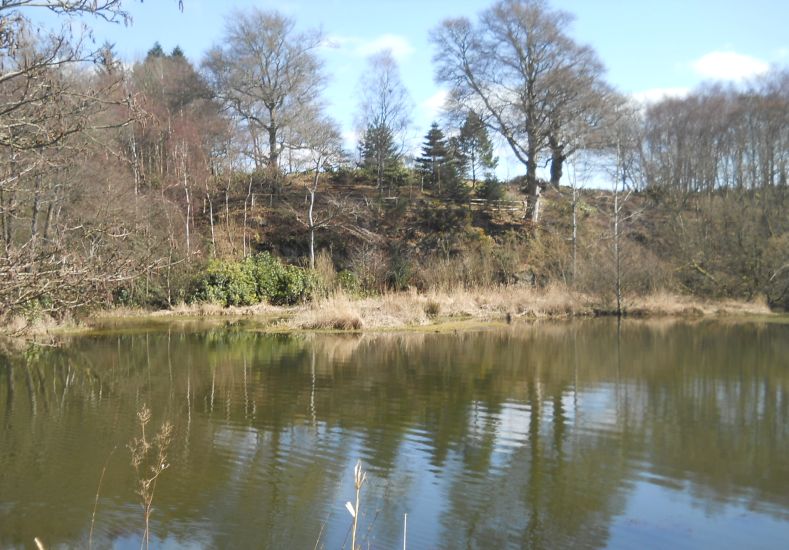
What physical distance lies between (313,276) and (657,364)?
15107mm

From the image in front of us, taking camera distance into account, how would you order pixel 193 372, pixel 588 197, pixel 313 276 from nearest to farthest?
pixel 193 372, pixel 313 276, pixel 588 197

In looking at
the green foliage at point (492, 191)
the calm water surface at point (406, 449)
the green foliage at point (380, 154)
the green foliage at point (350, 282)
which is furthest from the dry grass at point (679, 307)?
the green foliage at point (380, 154)

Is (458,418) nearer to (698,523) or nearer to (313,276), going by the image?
(698,523)

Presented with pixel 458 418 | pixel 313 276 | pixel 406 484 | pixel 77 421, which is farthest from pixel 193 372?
pixel 313 276

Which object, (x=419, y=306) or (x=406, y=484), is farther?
(x=419, y=306)

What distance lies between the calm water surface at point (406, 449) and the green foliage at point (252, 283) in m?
9.38

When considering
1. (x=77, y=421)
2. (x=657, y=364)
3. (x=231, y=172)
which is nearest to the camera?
(x=77, y=421)

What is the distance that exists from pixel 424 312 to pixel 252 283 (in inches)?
284

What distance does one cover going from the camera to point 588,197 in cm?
3888

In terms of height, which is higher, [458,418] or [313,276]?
[313,276]

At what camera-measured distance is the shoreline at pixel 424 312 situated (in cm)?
2120

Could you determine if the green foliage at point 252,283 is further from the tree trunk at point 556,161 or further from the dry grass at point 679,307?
the tree trunk at point 556,161

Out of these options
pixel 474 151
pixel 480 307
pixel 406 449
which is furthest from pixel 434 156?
pixel 406 449

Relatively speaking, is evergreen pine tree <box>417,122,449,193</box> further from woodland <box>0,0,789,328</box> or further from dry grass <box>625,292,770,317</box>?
dry grass <box>625,292,770,317</box>
